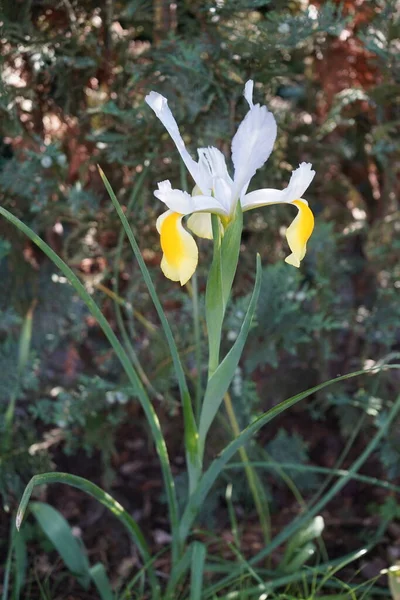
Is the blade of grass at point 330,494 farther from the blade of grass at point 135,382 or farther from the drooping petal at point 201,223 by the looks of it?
the drooping petal at point 201,223

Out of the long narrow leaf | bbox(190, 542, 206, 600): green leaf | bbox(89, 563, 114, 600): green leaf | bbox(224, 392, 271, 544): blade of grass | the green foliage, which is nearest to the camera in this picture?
the long narrow leaf

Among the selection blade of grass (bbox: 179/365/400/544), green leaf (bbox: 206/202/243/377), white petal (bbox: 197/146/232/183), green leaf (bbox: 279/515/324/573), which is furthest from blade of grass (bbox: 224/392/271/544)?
white petal (bbox: 197/146/232/183)

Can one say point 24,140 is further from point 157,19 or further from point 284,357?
point 284,357

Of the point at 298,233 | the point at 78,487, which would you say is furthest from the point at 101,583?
the point at 298,233

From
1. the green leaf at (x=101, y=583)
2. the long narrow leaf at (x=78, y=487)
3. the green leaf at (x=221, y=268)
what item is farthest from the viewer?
the green leaf at (x=101, y=583)

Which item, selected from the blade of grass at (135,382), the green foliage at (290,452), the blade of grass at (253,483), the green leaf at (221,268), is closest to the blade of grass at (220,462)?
the blade of grass at (135,382)

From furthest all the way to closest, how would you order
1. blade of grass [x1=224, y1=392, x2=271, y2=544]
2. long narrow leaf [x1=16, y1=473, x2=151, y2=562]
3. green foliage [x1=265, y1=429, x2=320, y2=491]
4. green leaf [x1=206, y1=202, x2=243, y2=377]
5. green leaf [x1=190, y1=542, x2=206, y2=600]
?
1. green foliage [x1=265, y1=429, x2=320, y2=491]
2. blade of grass [x1=224, y1=392, x2=271, y2=544]
3. green leaf [x1=190, y1=542, x2=206, y2=600]
4. green leaf [x1=206, y1=202, x2=243, y2=377]
5. long narrow leaf [x1=16, y1=473, x2=151, y2=562]

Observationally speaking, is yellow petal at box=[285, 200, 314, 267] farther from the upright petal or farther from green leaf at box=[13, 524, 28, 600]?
green leaf at box=[13, 524, 28, 600]

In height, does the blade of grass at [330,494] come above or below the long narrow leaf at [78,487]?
below
